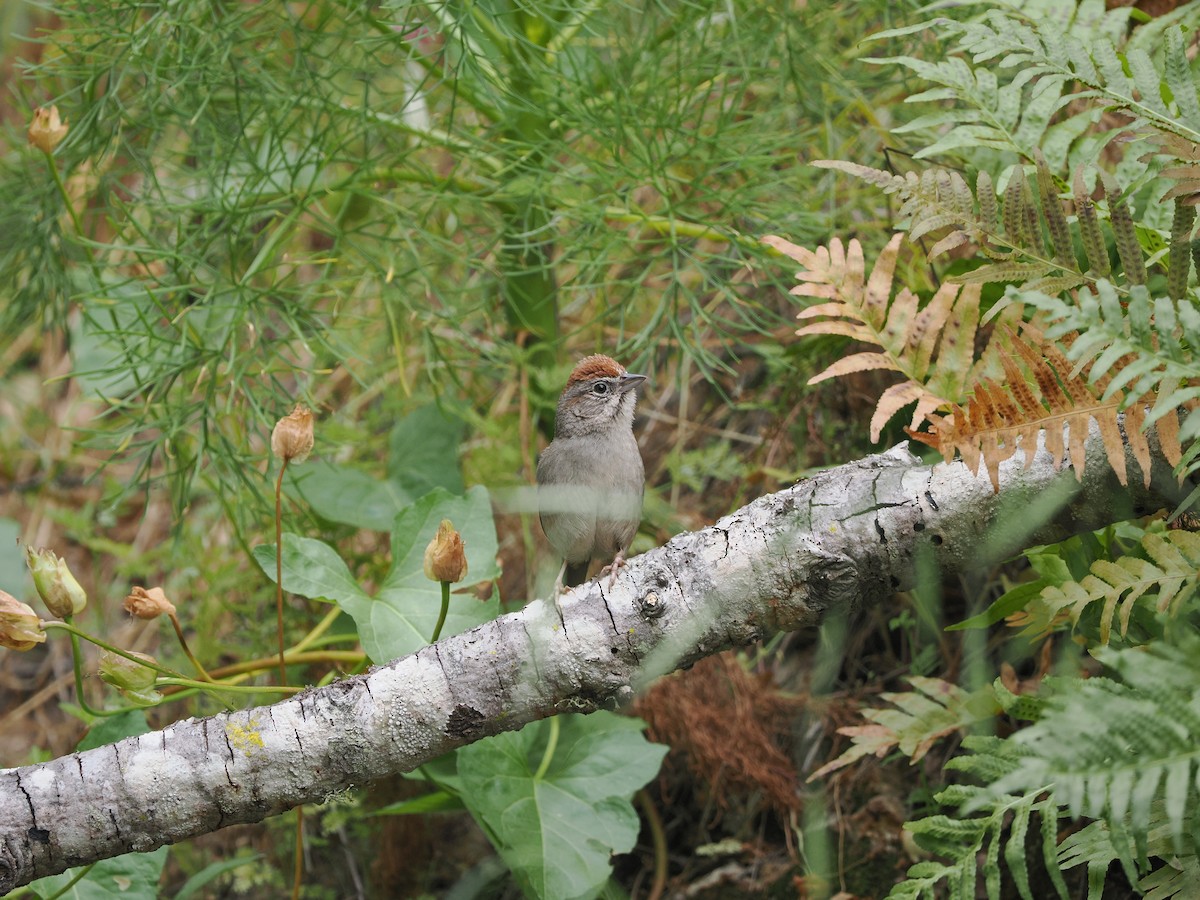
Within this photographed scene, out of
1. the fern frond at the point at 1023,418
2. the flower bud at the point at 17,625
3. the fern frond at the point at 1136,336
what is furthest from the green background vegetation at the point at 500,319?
the fern frond at the point at 1136,336

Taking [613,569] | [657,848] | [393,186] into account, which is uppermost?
[393,186]

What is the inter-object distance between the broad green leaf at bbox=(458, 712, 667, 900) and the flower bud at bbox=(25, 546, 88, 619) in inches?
32.6

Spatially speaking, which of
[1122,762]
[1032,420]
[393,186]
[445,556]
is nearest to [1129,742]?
[1122,762]

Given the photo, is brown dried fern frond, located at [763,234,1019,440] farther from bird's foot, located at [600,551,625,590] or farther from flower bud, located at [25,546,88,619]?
flower bud, located at [25,546,88,619]

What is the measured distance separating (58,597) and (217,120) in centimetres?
182

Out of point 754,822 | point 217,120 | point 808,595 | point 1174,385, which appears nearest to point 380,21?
point 217,120

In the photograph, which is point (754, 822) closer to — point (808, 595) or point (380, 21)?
point (808, 595)

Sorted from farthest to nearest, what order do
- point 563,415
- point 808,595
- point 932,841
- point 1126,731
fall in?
point 563,415, point 808,595, point 932,841, point 1126,731

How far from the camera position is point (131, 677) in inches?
73.1

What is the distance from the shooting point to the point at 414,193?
9.96ft

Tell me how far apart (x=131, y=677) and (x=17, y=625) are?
0.72ft

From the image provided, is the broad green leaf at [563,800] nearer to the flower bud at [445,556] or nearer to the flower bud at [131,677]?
the flower bud at [445,556]

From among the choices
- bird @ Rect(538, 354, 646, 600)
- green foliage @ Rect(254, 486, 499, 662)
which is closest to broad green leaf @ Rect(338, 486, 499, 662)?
green foliage @ Rect(254, 486, 499, 662)

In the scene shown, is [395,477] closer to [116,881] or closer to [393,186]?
[393,186]
